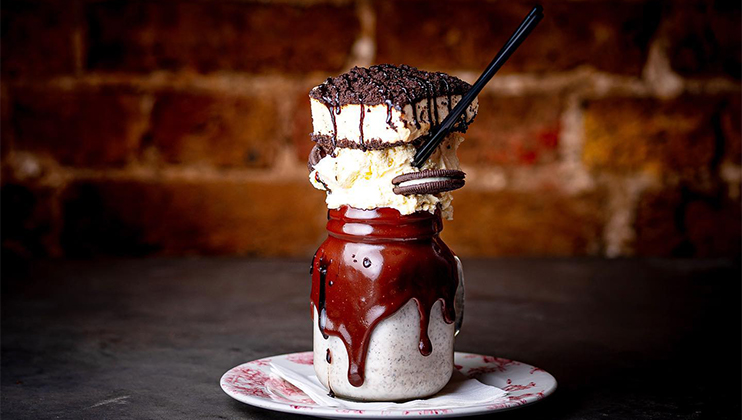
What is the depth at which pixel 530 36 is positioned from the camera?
173 centimetres

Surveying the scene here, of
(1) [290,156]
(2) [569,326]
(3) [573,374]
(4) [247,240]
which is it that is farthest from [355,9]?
(3) [573,374]

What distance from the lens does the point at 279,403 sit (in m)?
0.66

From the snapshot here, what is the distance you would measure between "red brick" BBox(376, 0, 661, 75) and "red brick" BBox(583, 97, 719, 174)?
85 millimetres

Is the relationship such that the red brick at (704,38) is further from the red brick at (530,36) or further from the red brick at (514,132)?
the red brick at (514,132)

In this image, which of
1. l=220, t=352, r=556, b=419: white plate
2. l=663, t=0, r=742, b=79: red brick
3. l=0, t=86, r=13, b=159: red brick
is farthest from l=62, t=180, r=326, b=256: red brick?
l=220, t=352, r=556, b=419: white plate

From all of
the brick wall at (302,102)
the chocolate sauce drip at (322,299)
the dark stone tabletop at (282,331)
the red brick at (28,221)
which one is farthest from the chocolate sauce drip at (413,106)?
the red brick at (28,221)

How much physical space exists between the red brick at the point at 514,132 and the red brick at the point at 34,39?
82cm

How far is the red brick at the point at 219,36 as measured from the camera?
1719 millimetres

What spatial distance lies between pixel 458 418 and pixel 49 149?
4.30 ft

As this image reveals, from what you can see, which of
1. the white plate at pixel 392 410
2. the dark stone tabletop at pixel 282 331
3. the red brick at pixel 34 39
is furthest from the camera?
the red brick at pixel 34 39

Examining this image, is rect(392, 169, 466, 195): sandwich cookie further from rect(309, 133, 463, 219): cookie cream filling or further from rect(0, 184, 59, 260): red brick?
rect(0, 184, 59, 260): red brick

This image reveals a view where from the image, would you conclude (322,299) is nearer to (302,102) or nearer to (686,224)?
(302,102)

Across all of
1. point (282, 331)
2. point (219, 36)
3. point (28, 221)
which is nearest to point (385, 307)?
point (282, 331)

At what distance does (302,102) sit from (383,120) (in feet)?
3.46
